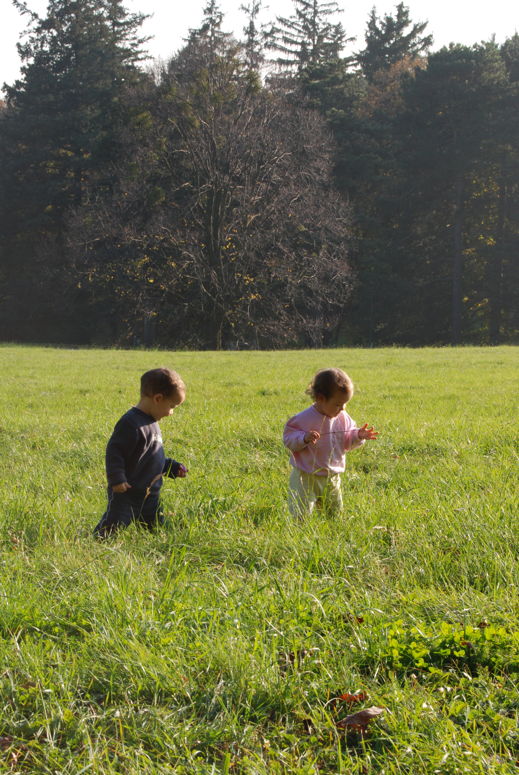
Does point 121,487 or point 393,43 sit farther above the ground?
point 393,43

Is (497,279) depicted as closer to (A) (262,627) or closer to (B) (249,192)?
(B) (249,192)

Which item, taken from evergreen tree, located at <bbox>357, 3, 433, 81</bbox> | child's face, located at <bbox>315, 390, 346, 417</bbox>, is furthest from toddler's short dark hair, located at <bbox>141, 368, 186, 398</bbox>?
evergreen tree, located at <bbox>357, 3, 433, 81</bbox>

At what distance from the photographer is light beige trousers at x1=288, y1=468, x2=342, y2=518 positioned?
15.3 feet

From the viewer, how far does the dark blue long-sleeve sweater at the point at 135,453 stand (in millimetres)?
4355

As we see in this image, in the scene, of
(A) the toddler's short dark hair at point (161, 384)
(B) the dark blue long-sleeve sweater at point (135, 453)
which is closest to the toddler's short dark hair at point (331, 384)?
(A) the toddler's short dark hair at point (161, 384)

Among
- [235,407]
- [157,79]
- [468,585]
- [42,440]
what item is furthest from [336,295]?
[468,585]

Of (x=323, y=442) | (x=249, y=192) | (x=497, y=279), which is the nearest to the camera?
(x=323, y=442)

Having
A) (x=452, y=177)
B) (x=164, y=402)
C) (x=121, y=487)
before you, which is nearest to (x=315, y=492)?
(x=164, y=402)

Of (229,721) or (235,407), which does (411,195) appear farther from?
(229,721)

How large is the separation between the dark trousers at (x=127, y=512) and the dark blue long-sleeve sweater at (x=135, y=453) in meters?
0.07

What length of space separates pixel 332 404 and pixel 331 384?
0.15 meters

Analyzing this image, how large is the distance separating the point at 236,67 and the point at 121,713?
1381 inches

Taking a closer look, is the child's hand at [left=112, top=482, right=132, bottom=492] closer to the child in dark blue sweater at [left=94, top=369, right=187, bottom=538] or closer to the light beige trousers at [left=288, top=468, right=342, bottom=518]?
the child in dark blue sweater at [left=94, top=369, right=187, bottom=538]

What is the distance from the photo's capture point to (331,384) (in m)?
4.55
